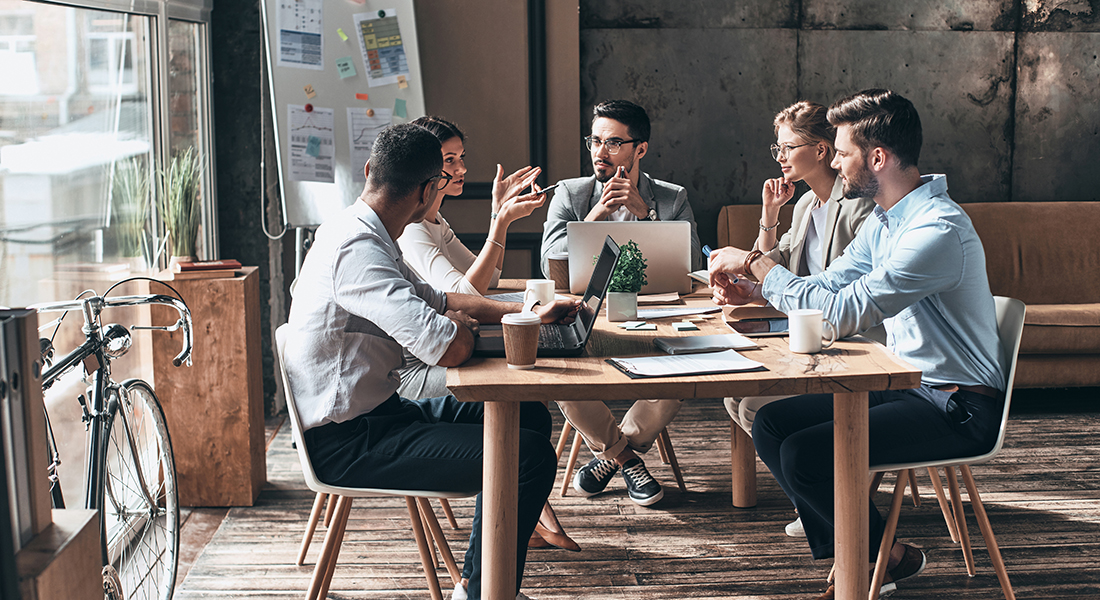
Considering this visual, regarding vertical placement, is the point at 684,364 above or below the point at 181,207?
below

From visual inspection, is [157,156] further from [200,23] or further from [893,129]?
[893,129]

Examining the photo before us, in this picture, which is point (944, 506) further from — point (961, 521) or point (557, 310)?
point (557, 310)

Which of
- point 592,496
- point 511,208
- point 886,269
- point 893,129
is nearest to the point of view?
point 886,269

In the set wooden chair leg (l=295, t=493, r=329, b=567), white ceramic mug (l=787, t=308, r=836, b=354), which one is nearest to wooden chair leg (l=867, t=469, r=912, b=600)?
white ceramic mug (l=787, t=308, r=836, b=354)

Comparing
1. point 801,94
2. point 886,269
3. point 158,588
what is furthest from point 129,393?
point 801,94

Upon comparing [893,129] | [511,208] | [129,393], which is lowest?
[129,393]

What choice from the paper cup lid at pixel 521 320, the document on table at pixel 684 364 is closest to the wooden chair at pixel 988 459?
the document on table at pixel 684 364

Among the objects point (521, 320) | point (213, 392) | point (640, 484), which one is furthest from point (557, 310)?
point (213, 392)

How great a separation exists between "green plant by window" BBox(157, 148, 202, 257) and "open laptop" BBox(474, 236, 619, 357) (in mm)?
1306

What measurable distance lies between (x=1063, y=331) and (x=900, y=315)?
226 cm

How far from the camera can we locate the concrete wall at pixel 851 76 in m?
4.41

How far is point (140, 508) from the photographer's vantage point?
2201 millimetres

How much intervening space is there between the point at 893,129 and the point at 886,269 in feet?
1.31

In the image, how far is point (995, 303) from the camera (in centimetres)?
220
